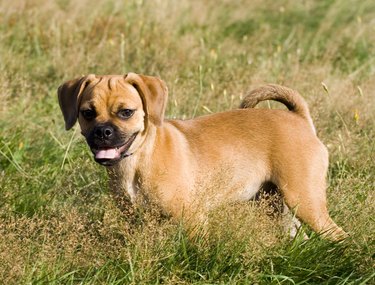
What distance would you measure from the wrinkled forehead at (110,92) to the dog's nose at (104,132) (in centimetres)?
22

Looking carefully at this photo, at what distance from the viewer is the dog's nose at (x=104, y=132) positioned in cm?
492

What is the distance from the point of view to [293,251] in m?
4.75

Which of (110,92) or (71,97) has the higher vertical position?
(110,92)

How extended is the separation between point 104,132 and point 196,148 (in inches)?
31.8

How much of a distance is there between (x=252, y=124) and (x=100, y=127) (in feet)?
3.91

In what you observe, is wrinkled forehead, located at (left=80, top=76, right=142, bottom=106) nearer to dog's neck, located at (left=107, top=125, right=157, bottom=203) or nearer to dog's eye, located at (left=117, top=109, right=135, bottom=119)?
dog's eye, located at (left=117, top=109, right=135, bottom=119)

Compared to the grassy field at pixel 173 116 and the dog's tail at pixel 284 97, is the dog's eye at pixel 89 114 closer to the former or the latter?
the grassy field at pixel 173 116

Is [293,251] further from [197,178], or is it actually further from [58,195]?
[58,195]

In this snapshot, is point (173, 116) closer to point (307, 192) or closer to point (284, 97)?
point (284, 97)

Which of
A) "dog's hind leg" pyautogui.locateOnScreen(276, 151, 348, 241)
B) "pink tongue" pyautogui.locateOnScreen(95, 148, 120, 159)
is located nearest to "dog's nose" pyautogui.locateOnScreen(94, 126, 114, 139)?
"pink tongue" pyautogui.locateOnScreen(95, 148, 120, 159)

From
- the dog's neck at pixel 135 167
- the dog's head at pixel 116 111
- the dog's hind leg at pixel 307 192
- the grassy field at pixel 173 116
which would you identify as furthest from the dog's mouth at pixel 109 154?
the dog's hind leg at pixel 307 192

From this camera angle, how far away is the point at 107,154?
5012 millimetres

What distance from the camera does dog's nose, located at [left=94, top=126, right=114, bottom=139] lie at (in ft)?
16.1

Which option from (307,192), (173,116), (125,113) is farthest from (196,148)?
(173,116)
